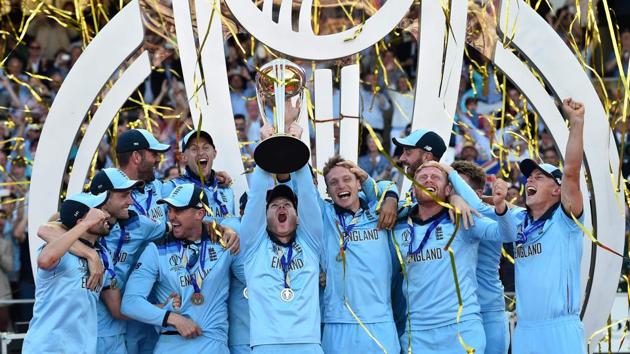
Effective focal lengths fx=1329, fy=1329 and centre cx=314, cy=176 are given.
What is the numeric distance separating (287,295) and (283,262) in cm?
22

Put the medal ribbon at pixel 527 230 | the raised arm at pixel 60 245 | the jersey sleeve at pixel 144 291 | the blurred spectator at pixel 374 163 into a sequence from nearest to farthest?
the raised arm at pixel 60 245
the jersey sleeve at pixel 144 291
the medal ribbon at pixel 527 230
the blurred spectator at pixel 374 163

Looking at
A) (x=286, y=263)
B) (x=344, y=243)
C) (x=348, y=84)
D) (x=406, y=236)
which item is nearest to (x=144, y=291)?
(x=286, y=263)

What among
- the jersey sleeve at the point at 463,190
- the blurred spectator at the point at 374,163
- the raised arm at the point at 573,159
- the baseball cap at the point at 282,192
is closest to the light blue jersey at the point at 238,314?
the baseball cap at the point at 282,192

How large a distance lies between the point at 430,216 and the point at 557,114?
1.73 m

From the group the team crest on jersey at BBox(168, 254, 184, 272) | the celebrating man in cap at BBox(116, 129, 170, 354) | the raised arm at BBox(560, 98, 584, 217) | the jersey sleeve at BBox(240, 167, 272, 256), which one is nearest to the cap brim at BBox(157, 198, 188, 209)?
the team crest on jersey at BBox(168, 254, 184, 272)

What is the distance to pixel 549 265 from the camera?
882 cm

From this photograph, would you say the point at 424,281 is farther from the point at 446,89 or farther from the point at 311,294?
the point at 446,89

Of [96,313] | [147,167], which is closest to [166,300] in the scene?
[96,313]

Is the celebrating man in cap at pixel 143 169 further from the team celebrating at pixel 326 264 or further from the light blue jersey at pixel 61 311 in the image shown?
the light blue jersey at pixel 61 311

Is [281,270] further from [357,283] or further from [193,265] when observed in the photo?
[193,265]

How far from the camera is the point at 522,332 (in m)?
8.91

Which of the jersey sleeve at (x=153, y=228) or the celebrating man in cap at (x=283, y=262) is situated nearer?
the celebrating man in cap at (x=283, y=262)

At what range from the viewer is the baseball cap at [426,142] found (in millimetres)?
9242

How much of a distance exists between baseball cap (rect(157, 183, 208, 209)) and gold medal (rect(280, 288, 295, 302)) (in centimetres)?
86
